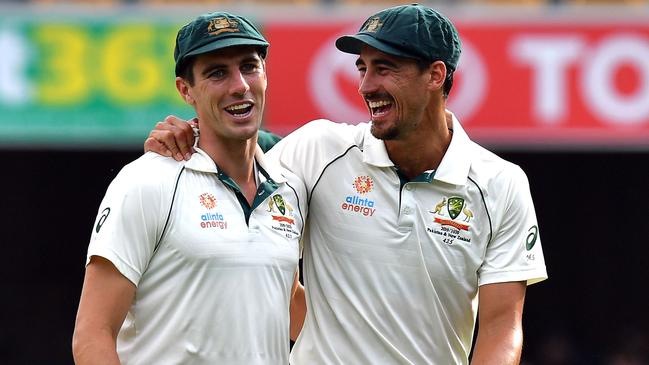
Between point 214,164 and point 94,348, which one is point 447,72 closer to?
point 214,164

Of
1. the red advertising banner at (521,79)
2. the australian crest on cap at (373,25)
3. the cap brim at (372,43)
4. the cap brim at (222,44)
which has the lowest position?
the red advertising banner at (521,79)

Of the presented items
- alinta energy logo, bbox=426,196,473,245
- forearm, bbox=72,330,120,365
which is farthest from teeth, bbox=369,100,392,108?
forearm, bbox=72,330,120,365

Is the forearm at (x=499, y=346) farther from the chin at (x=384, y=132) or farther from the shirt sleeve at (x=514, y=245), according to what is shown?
the chin at (x=384, y=132)

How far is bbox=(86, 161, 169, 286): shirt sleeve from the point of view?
3475mm

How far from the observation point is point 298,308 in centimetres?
427

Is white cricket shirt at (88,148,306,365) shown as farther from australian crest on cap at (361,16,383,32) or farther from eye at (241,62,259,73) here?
australian crest on cap at (361,16,383,32)

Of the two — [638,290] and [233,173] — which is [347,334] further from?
[638,290]

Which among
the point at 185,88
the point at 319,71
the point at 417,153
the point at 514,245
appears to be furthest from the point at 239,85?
the point at 319,71

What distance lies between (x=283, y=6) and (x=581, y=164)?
420cm

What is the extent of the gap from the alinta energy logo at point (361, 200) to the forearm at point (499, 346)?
52 centimetres

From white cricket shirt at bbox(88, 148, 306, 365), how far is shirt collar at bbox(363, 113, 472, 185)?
1.83 feet

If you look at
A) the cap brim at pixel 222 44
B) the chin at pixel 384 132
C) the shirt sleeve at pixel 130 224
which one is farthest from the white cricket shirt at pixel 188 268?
the chin at pixel 384 132

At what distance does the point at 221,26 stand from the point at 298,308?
106 cm

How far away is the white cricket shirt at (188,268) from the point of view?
3512 mm
